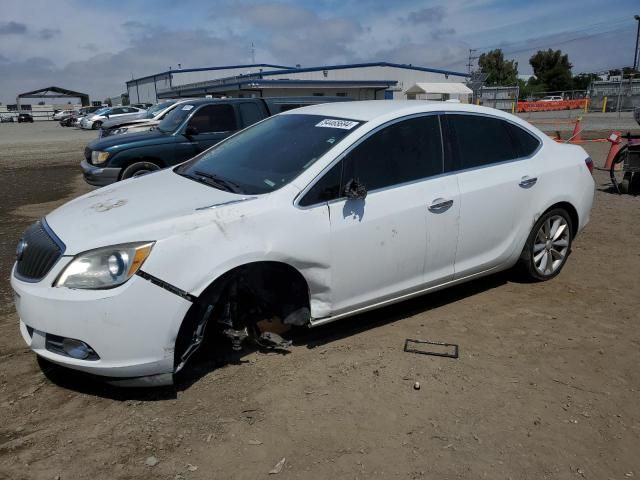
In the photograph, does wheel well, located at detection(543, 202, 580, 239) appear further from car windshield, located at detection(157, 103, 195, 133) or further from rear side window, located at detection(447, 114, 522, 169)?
car windshield, located at detection(157, 103, 195, 133)

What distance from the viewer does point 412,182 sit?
3.80 metres

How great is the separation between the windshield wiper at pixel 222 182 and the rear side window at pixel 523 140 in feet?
8.14

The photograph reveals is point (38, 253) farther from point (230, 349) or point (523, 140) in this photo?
point (523, 140)

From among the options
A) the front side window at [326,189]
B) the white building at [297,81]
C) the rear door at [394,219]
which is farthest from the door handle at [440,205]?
the white building at [297,81]

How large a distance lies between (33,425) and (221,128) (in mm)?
6869

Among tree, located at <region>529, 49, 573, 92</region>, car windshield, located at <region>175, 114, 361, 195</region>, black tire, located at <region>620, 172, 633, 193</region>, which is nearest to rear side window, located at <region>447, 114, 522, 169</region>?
car windshield, located at <region>175, 114, 361, 195</region>

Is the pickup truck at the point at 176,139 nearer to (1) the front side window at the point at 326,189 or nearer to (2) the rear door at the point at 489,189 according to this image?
(2) the rear door at the point at 489,189

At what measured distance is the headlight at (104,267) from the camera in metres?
2.86

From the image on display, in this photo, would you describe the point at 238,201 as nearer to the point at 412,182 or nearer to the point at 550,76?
the point at 412,182

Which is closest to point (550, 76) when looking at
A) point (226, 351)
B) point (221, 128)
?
point (221, 128)

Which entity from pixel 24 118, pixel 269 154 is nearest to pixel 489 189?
pixel 269 154

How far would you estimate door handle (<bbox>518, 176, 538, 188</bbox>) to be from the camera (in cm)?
437

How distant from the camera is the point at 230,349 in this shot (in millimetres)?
3732

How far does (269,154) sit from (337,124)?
55cm
